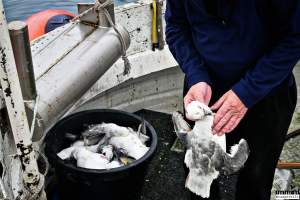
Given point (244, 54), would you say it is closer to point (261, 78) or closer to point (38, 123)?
point (261, 78)

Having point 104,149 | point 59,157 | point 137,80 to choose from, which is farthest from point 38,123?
point 137,80

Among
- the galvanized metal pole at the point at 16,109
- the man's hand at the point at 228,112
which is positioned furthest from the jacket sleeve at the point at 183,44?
the galvanized metal pole at the point at 16,109

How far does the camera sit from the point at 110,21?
2590 millimetres

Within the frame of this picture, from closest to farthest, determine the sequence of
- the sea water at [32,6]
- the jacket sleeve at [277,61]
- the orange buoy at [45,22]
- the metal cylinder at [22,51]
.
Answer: the metal cylinder at [22,51]
the jacket sleeve at [277,61]
the orange buoy at [45,22]
the sea water at [32,6]

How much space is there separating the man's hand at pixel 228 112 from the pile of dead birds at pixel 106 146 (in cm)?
84

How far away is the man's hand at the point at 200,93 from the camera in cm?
193

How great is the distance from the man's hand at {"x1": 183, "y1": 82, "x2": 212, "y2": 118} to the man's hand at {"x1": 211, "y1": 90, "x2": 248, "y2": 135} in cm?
13

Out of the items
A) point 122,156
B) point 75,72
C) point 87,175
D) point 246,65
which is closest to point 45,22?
point 75,72

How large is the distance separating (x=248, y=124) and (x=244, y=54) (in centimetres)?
39

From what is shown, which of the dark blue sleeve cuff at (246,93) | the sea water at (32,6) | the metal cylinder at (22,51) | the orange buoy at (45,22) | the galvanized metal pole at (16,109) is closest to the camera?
the galvanized metal pole at (16,109)

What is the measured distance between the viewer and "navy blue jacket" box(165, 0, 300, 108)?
66.6 inches

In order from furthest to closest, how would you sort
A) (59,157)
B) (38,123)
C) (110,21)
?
(110,21) → (59,157) → (38,123)

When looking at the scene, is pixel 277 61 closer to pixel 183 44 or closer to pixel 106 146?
pixel 183 44

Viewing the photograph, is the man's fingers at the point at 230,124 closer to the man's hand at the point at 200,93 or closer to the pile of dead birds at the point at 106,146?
the man's hand at the point at 200,93
